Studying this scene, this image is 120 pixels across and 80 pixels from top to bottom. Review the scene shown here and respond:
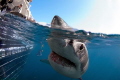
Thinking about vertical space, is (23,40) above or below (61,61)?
below

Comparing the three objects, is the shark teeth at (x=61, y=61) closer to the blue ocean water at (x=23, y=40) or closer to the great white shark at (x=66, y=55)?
the great white shark at (x=66, y=55)

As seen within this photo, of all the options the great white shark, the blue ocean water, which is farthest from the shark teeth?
the blue ocean water

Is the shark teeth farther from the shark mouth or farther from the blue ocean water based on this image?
the blue ocean water

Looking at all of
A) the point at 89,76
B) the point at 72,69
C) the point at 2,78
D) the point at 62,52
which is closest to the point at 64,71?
the point at 72,69

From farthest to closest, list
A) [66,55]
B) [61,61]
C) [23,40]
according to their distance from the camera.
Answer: [23,40] < [61,61] < [66,55]

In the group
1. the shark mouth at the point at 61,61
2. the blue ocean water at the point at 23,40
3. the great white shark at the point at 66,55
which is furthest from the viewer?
the blue ocean water at the point at 23,40

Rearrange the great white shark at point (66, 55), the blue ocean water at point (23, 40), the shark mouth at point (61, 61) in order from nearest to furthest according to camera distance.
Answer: the great white shark at point (66, 55)
the shark mouth at point (61, 61)
the blue ocean water at point (23, 40)

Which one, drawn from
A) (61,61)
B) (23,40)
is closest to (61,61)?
(61,61)

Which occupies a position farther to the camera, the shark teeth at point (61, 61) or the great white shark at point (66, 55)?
the shark teeth at point (61, 61)

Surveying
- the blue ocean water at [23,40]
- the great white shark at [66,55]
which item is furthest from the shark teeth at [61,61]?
the blue ocean water at [23,40]

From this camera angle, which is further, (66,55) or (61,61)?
(61,61)

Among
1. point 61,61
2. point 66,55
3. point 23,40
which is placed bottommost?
point 23,40

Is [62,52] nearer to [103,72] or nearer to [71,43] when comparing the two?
[71,43]

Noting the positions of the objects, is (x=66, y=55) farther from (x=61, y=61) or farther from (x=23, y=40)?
(x=23, y=40)
